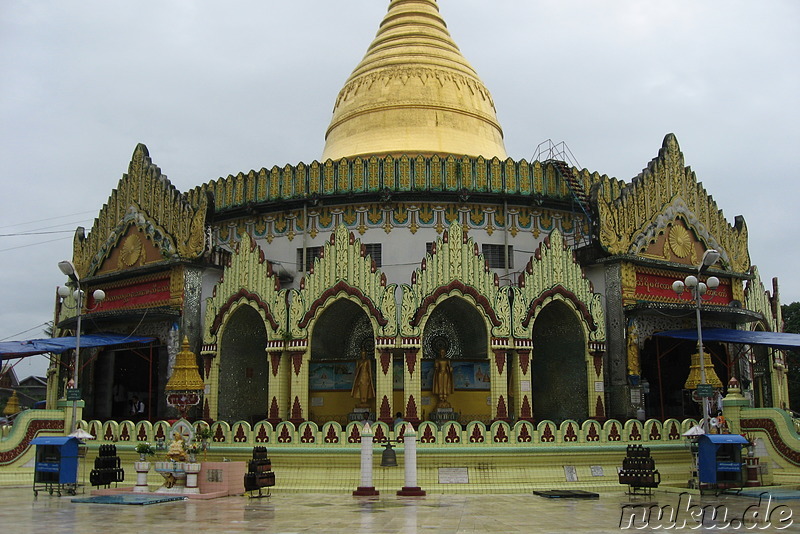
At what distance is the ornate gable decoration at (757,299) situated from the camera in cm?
3369

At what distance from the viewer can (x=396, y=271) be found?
1195 inches

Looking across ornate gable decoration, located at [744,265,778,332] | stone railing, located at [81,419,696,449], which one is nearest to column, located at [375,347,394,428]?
stone railing, located at [81,419,696,449]

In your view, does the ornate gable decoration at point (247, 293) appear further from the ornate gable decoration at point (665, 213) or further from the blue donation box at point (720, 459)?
the blue donation box at point (720, 459)

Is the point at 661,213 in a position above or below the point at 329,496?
above

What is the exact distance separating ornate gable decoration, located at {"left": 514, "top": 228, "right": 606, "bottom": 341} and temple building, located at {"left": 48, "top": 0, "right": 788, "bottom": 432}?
6 centimetres

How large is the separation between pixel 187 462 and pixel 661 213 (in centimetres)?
1862

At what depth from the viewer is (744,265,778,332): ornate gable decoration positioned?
33.7 meters

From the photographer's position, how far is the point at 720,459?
22.0m

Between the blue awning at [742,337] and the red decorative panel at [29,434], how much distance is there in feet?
64.6

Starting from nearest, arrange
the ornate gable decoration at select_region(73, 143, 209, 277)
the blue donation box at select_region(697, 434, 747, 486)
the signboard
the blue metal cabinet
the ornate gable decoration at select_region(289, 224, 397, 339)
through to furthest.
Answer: the blue donation box at select_region(697, 434, 747, 486), the blue metal cabinet, the signboard, the ornate gable decoration at select_region(289, 224, 397, 339), the ornate gable decoration at select_region(73, 143, 209, 277)

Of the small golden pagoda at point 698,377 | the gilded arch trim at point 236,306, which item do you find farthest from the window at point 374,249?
the small golden pagoda at point 698,377

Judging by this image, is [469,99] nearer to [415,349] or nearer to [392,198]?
[392,198]

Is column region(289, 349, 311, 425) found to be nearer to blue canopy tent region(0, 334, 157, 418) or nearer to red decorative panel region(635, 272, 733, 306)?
blue canopy tent region(0, 334, 157, 418)

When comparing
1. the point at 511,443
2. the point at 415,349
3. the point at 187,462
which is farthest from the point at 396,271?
the point at 187,462
